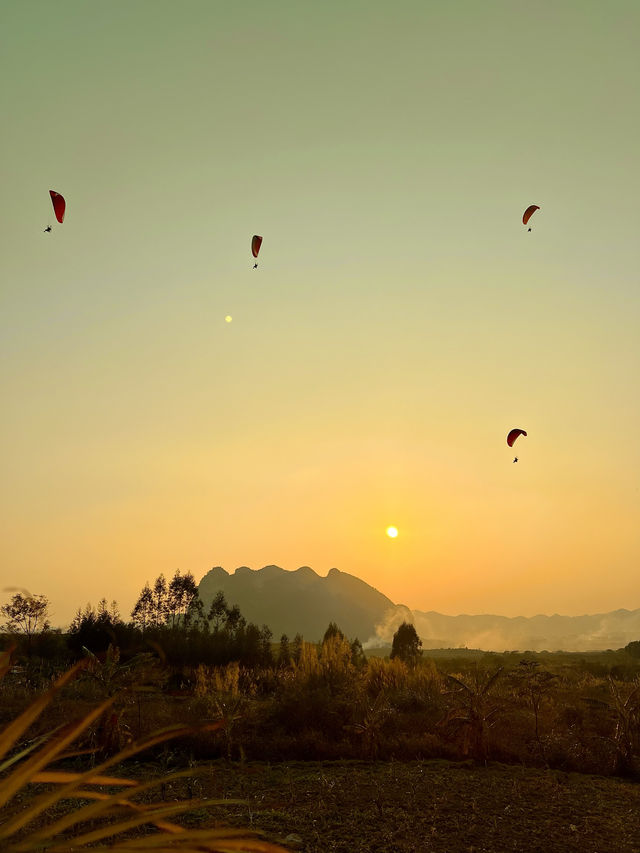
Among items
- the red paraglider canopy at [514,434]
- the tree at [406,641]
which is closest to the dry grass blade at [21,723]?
the red paraglider canopy at [514,434]

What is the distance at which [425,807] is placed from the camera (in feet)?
27.2

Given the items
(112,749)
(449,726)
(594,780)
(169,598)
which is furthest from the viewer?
(169,598)

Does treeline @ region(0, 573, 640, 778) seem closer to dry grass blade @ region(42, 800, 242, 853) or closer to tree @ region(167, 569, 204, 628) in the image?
dry grass blade @ region(42, 800, 242, 853)

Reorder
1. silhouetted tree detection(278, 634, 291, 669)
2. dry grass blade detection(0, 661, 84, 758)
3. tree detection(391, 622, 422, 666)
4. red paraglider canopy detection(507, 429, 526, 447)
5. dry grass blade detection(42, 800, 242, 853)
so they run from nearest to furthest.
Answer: dry grass blade detection(42, 800, 242, 853)
dry grass blade detection(0, 661, 84, 758)
red paraglider canopy detection(507, 429, 526, 447)
silhouetted tree detection(278, 634, 291, 669)
tree detection(391, 622, 422, 666)

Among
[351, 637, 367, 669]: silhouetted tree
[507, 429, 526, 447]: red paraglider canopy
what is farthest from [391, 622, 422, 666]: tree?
[507, 429, 526, 447]: red paraglider canopy

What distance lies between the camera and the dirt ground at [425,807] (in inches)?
281

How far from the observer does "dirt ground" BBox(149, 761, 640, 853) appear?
23.4 ft

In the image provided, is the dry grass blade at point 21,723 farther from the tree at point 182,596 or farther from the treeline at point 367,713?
the tree at point 182,596

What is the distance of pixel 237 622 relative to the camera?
171 feet

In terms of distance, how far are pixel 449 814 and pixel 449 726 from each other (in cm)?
532

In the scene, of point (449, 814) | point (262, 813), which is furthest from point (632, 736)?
point (262, 813)

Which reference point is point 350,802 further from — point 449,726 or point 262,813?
point 449,726

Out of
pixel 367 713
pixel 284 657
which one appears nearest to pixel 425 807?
pixel 367 713

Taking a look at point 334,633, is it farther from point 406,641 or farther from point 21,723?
point 21,723
